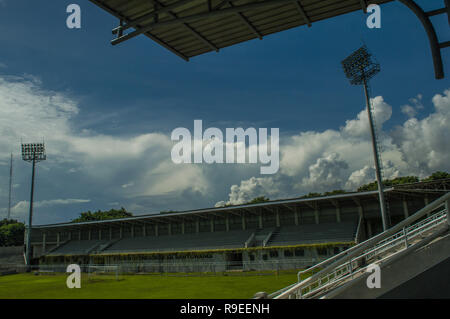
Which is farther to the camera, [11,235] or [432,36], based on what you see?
[11,235]

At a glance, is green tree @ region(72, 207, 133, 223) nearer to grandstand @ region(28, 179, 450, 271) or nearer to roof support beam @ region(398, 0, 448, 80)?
grandstand @ region(28, 179, 450, 271)

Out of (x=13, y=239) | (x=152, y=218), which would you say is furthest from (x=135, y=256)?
(x=13, y=239)

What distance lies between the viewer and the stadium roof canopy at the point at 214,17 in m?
6.79

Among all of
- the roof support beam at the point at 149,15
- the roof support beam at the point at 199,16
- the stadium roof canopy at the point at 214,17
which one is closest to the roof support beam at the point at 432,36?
the stadium roof canopy at the point at 214,17

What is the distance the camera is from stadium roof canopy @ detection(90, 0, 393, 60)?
22.3 ft

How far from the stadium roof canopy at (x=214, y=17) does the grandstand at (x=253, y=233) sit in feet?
101

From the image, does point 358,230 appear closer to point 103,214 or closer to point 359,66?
point 359,66

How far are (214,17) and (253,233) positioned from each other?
41256mm

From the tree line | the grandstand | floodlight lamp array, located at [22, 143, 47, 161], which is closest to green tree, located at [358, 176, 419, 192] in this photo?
the tree line

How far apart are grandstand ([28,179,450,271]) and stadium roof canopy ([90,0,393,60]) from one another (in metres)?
30.8

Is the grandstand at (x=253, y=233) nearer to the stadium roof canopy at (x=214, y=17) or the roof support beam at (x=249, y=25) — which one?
the roof support beam at (x=249, y=25)

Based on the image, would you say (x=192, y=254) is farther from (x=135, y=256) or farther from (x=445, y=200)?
(x=445, y=200)

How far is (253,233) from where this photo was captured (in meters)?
46.5

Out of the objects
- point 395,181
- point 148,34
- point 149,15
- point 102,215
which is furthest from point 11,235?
point 149,15
